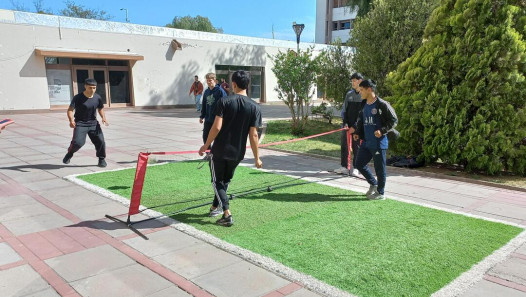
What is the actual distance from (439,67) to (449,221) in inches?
153

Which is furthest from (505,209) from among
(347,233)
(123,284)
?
(123,284)

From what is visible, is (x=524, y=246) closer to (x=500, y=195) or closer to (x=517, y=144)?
(x=500, y=195)

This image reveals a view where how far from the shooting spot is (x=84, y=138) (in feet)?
23.6

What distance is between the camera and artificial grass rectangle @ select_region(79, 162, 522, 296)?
11.1 ft

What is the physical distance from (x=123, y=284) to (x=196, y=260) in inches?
27.5

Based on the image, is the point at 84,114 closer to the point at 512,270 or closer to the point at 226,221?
the point at 226,221

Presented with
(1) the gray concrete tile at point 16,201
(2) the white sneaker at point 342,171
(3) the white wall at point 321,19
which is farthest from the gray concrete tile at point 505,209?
(3) the white wall at point 321,19

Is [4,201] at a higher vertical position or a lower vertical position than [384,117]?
lower

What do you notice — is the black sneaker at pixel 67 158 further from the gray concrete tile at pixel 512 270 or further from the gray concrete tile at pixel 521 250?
the gray concrete tile at pixel 521 250

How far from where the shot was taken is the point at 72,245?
394 centimetres

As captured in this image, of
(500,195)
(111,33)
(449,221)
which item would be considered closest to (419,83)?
(500,195)

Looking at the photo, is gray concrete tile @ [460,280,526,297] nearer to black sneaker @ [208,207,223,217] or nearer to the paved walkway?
the paved walkway

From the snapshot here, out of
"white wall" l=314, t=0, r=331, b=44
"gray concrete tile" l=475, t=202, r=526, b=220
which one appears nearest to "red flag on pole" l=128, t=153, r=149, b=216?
"gray concrete tile" l=475, t=202, r=526, b=220

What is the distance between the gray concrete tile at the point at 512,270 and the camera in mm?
3371
